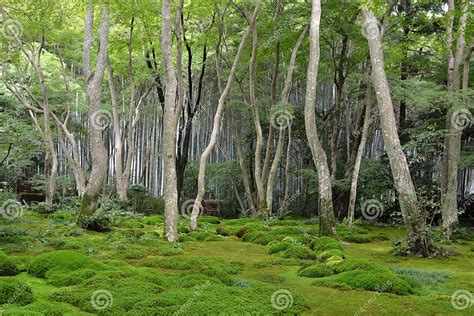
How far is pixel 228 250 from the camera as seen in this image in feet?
31.7

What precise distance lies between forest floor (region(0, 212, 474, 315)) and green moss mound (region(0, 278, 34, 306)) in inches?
0.4

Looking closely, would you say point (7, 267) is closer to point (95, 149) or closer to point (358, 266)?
point (358, 266)

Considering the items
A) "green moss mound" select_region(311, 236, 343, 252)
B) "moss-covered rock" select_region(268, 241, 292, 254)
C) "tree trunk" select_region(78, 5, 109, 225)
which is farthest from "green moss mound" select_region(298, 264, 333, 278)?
"tree trunk" select_region(78, 5, 109, 225)

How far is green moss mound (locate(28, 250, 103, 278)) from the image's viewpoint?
632 centimetres

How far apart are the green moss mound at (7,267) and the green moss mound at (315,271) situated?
3.94 m

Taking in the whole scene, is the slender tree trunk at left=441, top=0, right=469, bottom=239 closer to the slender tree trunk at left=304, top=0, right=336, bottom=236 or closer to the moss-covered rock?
the slender tree trunk at left=304, top=0, right=336, bottom=236

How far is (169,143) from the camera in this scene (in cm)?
967

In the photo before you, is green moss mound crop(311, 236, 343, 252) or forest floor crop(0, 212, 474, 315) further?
green moss mound crop(311, 236, 343, 252)

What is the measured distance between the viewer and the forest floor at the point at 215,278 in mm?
4988

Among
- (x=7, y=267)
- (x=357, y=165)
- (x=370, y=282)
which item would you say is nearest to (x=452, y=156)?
(x=357, y=165)

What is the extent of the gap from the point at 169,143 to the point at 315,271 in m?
4.06

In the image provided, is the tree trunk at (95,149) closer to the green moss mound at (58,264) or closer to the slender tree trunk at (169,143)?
the slender tree trunk at (169,143)

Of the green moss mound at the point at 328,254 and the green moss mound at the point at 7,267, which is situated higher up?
the green moss mound at the point at 7,267

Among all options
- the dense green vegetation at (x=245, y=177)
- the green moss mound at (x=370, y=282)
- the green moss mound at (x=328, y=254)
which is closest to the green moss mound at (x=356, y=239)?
the dense green vegetation at (x=245, y=177)
